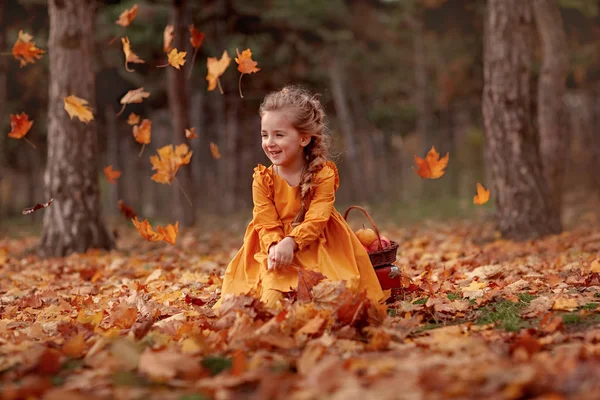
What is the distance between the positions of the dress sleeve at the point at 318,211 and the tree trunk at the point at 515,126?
3998 millimetres

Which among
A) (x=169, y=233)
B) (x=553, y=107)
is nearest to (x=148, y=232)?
(x=169, y=233)

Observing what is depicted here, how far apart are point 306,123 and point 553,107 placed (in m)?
5.81

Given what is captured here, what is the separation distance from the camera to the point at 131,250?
7793mm

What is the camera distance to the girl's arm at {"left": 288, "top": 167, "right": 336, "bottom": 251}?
3551 mm

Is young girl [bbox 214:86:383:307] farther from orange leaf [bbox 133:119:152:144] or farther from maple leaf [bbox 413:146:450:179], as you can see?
orange leaf [bbox 133:119:152:144]

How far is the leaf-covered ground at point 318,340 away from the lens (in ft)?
6.68

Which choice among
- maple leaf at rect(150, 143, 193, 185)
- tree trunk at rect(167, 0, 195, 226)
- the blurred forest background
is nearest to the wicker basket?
maple leaf at rect(150, 143, 193, 185)

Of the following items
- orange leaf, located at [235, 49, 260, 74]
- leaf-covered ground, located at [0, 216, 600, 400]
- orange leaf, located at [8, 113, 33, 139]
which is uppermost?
orange leaf, located at [235, 49, 260, 74]

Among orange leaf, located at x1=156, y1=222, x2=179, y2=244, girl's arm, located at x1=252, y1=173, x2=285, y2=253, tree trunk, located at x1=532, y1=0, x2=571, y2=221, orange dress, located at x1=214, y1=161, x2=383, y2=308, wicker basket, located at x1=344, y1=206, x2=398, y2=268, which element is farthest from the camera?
tree trunk, located at x1=532, y1=0, x2=571, y2=221

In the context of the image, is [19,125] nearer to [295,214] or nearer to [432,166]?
[295,214]

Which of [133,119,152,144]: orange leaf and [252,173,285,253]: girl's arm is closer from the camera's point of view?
[252,173,285,253]: girl's arm

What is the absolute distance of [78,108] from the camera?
673 centimetres

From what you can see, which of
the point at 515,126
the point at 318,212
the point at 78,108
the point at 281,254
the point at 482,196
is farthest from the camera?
the point at 515,126

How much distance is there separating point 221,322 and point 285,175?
1115 mm
